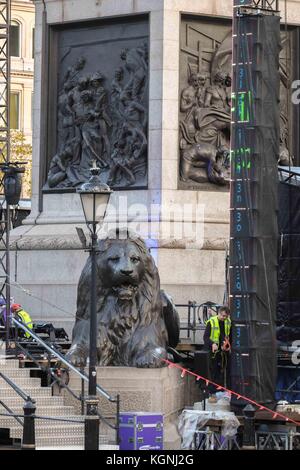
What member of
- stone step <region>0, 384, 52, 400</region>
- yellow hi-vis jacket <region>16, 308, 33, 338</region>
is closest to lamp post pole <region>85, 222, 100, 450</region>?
stone step <region>0, 384, 52, 400</region>

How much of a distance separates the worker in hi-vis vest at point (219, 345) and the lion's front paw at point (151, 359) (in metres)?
0.84

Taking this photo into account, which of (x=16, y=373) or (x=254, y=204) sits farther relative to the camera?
(x=16, y=373)

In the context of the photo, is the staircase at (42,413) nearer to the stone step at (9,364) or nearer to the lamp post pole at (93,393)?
the stone step at (9,364)

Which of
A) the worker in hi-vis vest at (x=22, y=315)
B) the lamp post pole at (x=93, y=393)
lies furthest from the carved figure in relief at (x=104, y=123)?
the lamp post pole at (x=93, y=393)

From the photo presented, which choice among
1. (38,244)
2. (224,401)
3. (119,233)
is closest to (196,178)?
(38,244)

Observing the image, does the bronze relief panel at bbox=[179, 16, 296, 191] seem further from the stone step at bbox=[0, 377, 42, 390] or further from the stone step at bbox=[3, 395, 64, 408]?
the stone step at bbox=[3, 395, 64, 408]

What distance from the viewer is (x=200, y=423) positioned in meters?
28.7

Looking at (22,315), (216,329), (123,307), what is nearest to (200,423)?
(216,329)

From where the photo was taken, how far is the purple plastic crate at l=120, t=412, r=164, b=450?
94.3 feet

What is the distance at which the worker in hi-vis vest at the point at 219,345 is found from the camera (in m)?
31.0

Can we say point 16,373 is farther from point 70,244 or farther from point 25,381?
point 70,244

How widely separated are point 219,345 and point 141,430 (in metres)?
2.78

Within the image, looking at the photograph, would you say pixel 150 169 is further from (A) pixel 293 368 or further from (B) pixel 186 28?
(A) pixel 293 368

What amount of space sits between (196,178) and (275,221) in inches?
284
